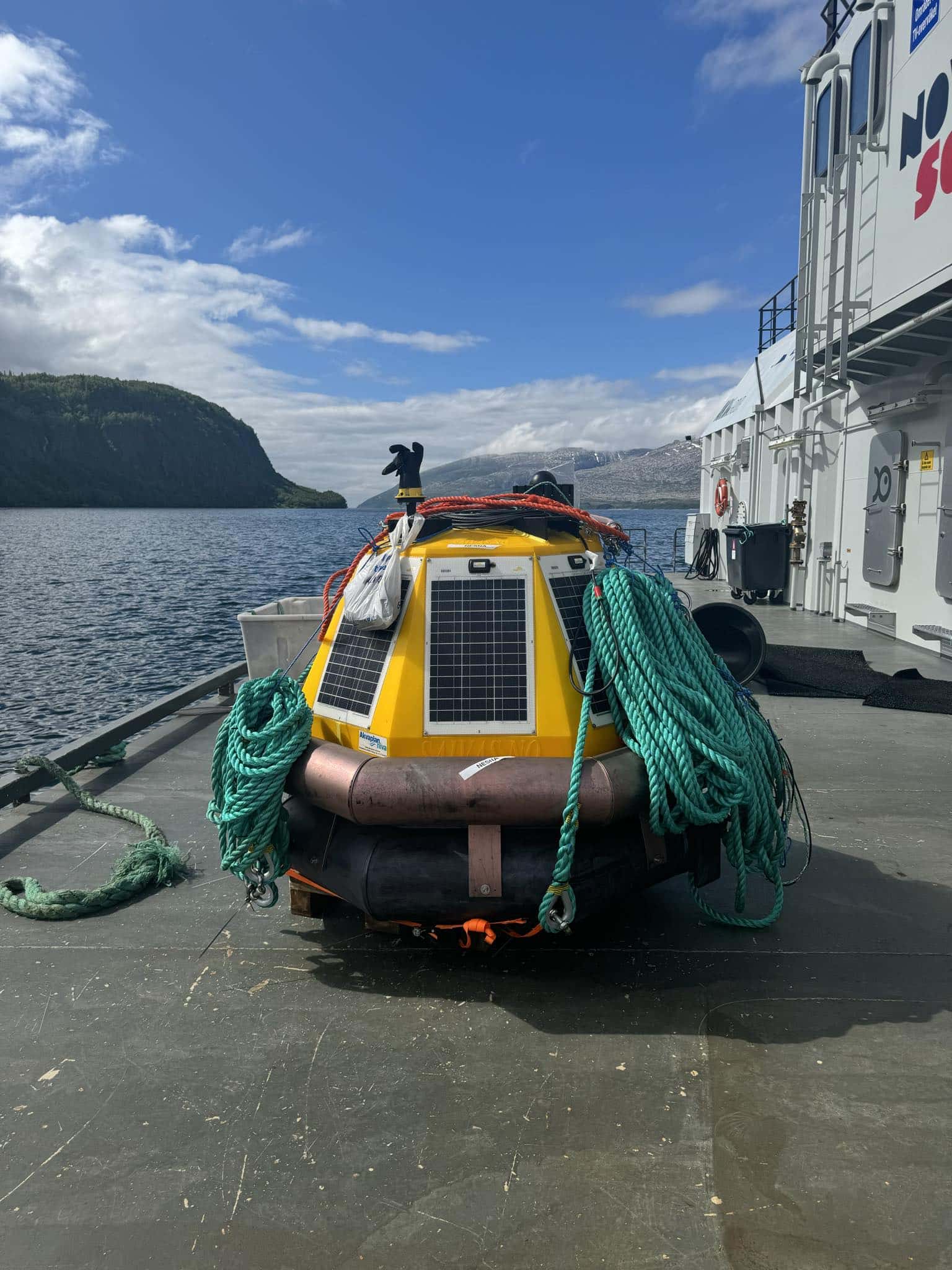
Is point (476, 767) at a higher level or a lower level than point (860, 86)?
lower

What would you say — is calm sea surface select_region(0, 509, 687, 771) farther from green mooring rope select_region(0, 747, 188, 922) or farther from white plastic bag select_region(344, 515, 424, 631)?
green mooring rope select_region(0, 747, 188, 922)

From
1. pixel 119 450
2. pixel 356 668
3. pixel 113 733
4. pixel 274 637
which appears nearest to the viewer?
pixel 356 668

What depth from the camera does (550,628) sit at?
3578 millimetres

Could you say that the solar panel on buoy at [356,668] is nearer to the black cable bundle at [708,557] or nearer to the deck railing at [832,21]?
the deck railing at [832,21]

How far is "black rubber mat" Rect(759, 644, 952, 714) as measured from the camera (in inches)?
310

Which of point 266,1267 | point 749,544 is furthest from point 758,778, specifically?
point 749,544

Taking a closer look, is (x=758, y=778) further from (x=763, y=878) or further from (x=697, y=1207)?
(x=697, y=1207)

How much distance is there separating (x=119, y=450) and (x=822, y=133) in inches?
6705

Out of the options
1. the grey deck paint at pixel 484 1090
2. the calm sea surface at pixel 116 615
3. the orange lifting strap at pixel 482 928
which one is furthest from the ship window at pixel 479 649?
the calm sea surface at pixel 116 615

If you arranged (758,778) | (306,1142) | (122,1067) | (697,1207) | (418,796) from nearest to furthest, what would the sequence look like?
(697,1207) < (306,1142) < (122,1067) < (418,796) < (758,778)

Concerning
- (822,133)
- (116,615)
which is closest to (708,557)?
(822,133)

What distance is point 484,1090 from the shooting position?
283 cm

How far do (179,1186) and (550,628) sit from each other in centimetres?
224

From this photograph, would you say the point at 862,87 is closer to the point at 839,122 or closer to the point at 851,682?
the point at 839,122
